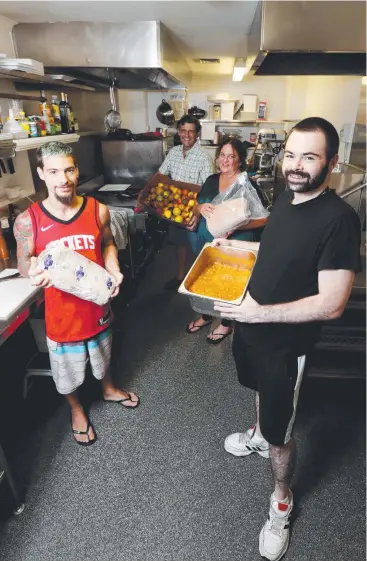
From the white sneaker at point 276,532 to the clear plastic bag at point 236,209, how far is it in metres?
1.31

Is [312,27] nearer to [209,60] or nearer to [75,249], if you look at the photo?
[75,249]

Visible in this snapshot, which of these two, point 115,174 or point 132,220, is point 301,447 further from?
point 115,174

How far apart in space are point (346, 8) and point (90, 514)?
2.74 meters

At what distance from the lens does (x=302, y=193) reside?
1.00 metres

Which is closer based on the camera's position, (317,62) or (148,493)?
(148,493)

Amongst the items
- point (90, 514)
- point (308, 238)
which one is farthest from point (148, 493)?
point (308, 238)

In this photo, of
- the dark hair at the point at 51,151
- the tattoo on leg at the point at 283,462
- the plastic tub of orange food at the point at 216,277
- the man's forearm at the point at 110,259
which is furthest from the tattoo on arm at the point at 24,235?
the tattoo on leg at the point at 283,462

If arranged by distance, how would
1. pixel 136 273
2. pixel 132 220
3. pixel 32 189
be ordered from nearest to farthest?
pixel 32 189 < pixel 132 220 < pixel 136 273

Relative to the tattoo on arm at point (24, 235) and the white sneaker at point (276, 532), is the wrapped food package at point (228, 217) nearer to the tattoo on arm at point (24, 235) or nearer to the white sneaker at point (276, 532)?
the tattoo on arm at point (24, 235)

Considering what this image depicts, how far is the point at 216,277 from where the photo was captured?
1.49 metres

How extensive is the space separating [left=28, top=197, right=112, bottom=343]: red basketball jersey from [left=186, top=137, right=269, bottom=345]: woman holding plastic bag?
2.40 feet

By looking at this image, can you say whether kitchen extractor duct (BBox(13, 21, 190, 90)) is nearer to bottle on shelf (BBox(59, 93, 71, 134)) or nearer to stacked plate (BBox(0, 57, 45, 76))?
bottle on shelf (BBox(59, 93, 71, 134))

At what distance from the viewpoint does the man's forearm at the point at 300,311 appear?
0.97 metres

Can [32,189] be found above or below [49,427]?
above
